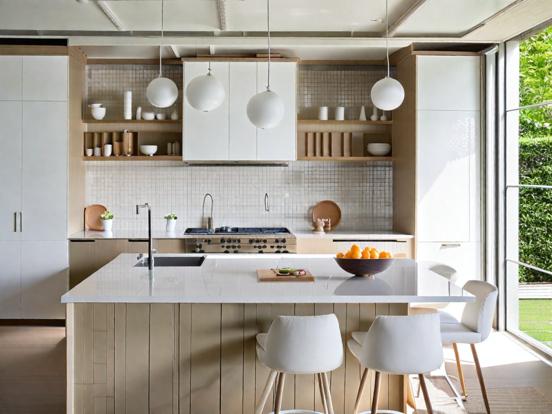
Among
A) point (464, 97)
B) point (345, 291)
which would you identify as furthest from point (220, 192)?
point (345, 291)

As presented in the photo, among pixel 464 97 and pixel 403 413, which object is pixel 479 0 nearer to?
pixel 464 97

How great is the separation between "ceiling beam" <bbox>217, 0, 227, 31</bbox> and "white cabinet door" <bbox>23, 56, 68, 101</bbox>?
65.3 inches

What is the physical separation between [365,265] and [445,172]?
108 inches

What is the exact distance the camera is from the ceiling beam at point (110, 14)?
15.7ft

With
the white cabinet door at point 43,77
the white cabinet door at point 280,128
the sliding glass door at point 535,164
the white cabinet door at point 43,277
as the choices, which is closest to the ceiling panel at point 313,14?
the white cabinet door at point 280,128

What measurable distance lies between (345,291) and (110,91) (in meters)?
4.39

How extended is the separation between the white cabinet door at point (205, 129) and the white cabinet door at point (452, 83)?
76.5 inches

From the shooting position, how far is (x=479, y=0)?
4.62 m

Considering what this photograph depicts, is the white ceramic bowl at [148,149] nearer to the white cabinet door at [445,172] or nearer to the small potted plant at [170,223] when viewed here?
the small potted plant at [170,223]

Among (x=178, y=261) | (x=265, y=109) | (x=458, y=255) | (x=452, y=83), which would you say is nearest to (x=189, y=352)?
(x=178, y=261)

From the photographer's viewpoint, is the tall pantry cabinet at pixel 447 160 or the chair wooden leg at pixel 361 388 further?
the tall pantry cabinet at pixel 447 160

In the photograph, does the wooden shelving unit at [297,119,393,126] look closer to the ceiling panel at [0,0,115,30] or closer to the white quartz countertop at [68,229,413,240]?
the white quartz countertop at [68,229,413,240]

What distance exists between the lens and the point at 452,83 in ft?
19.7

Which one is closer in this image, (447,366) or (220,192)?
(447,366)
